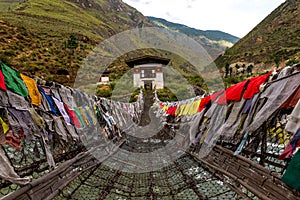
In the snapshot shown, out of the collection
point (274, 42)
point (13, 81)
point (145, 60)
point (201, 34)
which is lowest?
point (13, 81)

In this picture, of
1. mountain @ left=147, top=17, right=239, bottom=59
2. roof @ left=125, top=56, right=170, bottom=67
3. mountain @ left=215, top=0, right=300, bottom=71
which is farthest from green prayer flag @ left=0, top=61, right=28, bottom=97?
mountain @ left=147, top=17, right=239, bottom=59

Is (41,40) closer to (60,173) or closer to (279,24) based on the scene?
(279,24)

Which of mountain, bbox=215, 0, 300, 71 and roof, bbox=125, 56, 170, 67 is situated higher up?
mountain, bbox=215, 0, 300, 71

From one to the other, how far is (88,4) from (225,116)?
333 ft

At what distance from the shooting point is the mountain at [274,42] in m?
30.9

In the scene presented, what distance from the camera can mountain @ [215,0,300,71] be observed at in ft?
101

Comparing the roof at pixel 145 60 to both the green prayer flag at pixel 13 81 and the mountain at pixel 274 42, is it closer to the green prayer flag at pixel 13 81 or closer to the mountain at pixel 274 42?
the mountain at pixel 274 42

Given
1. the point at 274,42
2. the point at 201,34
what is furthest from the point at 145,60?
the point at 201,34

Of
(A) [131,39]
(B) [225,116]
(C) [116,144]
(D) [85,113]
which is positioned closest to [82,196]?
(D) [85,113]

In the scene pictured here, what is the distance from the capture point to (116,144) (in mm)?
6453

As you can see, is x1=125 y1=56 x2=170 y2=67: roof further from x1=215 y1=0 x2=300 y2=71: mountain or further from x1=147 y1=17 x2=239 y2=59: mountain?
x1=147 y1=17 x2=239 y2=59: mountain

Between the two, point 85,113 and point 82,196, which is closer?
point 82,196

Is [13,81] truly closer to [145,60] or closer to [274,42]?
[145,60]

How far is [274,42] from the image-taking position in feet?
120
